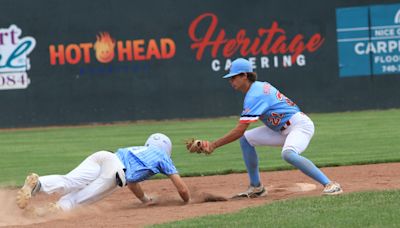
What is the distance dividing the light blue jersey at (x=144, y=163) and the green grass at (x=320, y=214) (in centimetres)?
113

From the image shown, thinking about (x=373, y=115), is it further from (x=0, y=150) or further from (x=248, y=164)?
(x=248, y=164)

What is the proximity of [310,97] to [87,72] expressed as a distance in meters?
5.98

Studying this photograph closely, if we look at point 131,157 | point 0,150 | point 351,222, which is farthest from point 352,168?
point 0,150

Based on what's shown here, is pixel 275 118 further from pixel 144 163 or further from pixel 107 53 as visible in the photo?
pixel 107 53

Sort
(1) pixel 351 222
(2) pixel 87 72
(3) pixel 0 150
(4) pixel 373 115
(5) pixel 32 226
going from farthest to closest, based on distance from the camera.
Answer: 1. (2) pixel 87 72
2. (4) pixel 373 115
3. (3) pixel 0 150
4. (5) pixel 32 226
5. (1) pixel 351 222

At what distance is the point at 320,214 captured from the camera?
7.14 metres

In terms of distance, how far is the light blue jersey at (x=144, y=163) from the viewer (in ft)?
28.0

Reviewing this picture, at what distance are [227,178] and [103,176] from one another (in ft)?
11.2

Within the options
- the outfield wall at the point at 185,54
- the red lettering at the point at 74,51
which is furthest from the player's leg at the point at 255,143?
the red lettering at the point at 74,51

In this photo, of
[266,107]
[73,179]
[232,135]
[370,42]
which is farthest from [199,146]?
[370,42]

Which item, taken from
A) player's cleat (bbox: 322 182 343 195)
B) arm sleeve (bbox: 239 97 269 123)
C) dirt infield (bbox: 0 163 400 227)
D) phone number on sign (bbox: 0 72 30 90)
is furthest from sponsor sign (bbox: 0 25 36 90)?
player's cleat (bbox: 322 182 343 195)

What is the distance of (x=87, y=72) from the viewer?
2258 cm

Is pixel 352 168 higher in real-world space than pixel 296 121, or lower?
lower

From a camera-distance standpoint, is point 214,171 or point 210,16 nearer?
point 214,171
